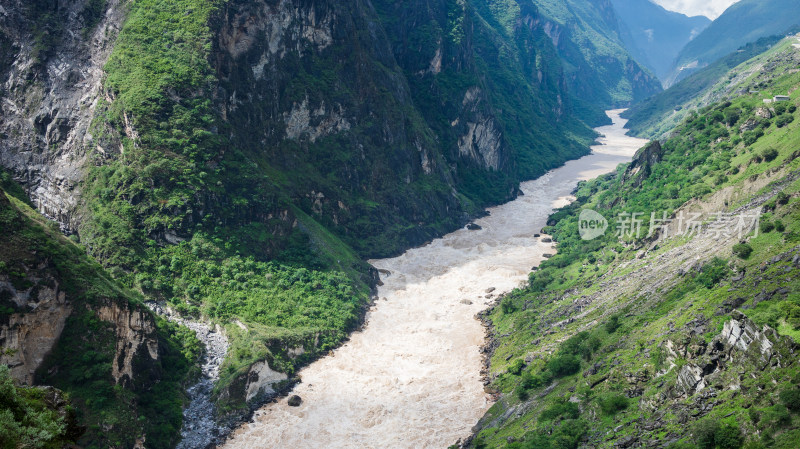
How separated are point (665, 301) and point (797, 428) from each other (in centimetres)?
2480

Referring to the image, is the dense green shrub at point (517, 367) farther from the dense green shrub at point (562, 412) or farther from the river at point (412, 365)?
the dense green shrub at point (562, 412)

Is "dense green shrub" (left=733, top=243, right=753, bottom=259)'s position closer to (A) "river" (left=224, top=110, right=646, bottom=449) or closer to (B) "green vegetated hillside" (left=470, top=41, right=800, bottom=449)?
(B) "green vegetated hillside" (left=470, top=41, right=800, bottom=449)

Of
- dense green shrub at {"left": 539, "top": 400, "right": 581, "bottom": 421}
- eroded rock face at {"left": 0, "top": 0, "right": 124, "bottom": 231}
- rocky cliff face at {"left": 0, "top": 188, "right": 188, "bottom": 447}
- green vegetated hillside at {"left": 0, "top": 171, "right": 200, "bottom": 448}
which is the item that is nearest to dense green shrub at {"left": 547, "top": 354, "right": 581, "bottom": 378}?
dense green shrub at {"left": 539, "top": 400, "right": 581, "bottom": 421}

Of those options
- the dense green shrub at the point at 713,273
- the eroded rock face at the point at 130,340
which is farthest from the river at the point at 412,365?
the dense green shrub at the point at 713,273

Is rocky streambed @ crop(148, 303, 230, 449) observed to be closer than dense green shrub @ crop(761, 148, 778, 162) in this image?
Yes

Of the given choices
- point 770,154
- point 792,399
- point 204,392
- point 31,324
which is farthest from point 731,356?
point 31,324

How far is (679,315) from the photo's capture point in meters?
48.8

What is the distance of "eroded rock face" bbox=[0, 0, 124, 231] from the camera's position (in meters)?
80.5

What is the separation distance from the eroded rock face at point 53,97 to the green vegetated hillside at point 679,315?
56142 mm

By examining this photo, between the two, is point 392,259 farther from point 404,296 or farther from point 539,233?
point 539,233

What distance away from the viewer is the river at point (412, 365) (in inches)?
2313

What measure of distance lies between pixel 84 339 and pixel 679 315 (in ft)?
156

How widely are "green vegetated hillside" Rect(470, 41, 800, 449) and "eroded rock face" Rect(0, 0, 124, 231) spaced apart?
56.1 meters

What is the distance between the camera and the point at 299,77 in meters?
101
